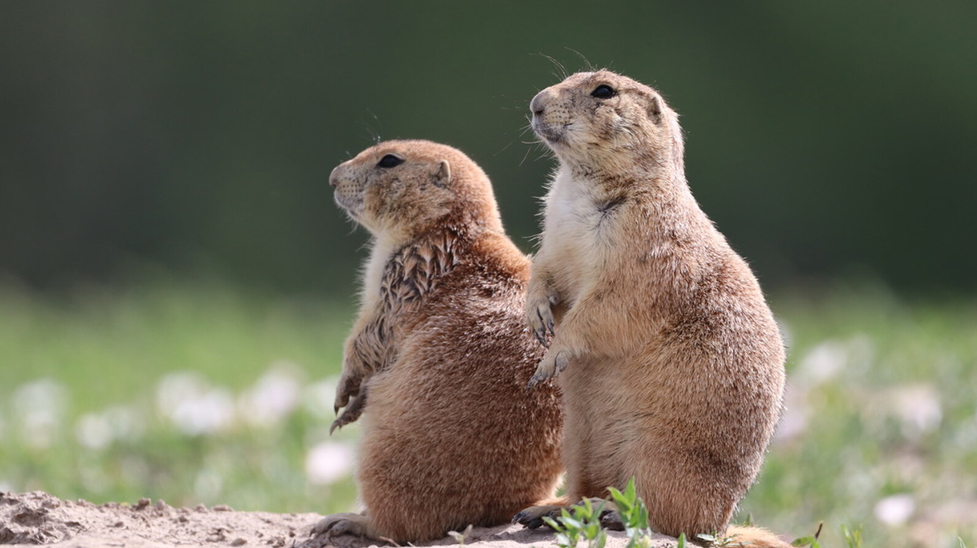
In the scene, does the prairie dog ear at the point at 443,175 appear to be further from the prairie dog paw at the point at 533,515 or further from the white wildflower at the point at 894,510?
the white wildflower at the point at 894,510

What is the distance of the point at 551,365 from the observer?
390cm

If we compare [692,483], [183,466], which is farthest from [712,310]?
[183,466]

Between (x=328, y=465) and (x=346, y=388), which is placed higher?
(x=328, y=465)

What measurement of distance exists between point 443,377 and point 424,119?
8.90 metres

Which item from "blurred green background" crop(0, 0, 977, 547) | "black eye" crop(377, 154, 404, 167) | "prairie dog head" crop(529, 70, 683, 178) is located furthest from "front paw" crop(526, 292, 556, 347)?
"blurred green background" crop(0, 0, 977, 547)

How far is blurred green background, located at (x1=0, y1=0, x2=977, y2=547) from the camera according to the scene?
9.58 metres

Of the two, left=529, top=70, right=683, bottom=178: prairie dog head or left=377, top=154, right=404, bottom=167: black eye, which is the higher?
left=377, top=154, right=404, bottom=167: black eye

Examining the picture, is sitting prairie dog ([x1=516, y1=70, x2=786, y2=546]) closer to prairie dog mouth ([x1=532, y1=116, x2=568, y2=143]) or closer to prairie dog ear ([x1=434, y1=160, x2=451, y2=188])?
prairie dog mouth ([x1=532, y1=116, x2=568, y2=143])

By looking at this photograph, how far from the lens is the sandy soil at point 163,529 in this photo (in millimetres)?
3820

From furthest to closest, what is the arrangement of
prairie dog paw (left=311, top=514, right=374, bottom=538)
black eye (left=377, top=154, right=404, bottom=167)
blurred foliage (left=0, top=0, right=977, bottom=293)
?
blurred foliage (left=0, top=0, right=977, bottom=293) → black eye (left=377, top=154, right=404, bottom=167) → prairie dog paw (left=311, top=514, right=374, bottom=538)

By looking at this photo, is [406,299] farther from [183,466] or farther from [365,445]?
[183,466]

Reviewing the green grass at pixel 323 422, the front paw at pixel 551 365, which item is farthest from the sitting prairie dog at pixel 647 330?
the green grass at pixel 323 422

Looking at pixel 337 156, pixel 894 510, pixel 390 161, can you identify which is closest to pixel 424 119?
pixel 337 156

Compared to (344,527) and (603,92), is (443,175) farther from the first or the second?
(344,527)
